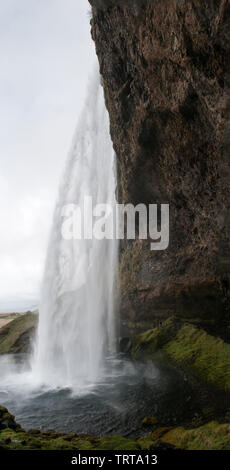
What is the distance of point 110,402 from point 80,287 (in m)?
10.5

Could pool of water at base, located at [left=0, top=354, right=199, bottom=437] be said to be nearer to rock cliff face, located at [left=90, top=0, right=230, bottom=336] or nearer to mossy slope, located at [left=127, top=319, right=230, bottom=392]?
mossy slope, located at [left=127, top=319, right=230, bottom=392]

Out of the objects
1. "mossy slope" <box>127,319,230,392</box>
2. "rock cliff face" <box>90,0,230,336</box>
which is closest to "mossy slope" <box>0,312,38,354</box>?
"rock cliff face" <box>90,0,230,336</box>

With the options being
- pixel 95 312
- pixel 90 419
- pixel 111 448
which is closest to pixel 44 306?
pixel 95 312

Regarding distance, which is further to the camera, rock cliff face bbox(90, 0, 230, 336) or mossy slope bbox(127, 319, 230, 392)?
mossy slope bbox(127, 319, 230, 392)

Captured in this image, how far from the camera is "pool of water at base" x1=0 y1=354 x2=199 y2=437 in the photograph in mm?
8750

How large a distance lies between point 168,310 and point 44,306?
333 inches

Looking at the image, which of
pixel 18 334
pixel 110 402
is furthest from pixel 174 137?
pixel 18 334

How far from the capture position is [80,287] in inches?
806

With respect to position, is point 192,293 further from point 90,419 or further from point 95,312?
point 90,419

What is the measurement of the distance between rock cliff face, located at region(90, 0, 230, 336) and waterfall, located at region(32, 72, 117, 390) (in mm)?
1954

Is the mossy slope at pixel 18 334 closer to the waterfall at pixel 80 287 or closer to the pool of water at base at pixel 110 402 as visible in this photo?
the waterfall at pixel 80 287

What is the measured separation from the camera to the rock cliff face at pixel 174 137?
408 inches

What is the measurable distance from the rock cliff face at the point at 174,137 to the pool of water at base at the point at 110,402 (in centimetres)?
488

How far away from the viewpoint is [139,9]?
1258 centimetres
